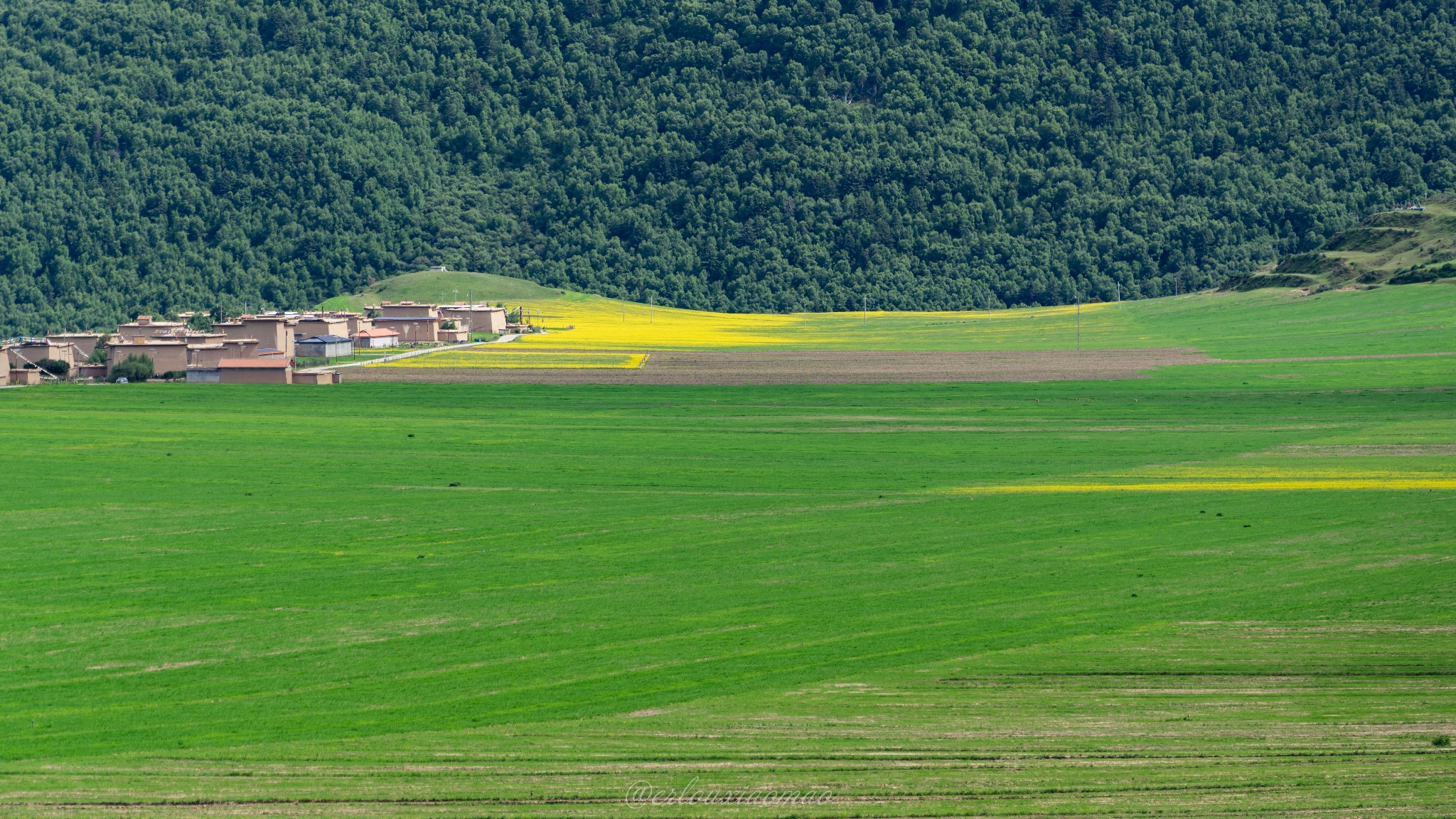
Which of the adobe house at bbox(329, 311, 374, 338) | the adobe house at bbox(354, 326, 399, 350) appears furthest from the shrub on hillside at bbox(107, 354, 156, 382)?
the adobe house at bbox(354, 326, 399, 350)

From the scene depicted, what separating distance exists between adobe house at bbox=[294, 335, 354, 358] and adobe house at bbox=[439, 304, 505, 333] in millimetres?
31879

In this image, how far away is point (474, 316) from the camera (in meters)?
151

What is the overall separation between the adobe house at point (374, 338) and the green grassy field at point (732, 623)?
208 ft

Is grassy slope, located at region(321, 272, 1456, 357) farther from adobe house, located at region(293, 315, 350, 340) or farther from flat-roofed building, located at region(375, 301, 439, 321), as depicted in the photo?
adobe house, located at region(293, 315, 350, 340)

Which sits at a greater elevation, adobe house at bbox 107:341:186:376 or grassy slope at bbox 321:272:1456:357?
adobe house at bbox 107:341:186:376

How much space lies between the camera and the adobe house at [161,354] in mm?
99875

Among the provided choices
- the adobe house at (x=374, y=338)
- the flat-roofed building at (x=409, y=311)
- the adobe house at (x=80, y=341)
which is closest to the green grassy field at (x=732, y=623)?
the adobe house at (x=80, y=341)

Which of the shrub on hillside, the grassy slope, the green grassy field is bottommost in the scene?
the grassy slope

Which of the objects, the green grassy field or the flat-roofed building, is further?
the flat-roofed building

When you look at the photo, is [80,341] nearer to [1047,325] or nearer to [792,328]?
[792,328]

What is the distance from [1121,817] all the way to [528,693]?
9.35 m

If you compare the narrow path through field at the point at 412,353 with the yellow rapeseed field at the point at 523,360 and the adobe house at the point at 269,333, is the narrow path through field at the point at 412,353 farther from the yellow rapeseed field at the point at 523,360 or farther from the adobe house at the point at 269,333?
the adobe house at the point at 269,333

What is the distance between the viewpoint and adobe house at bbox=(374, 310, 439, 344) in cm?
13738

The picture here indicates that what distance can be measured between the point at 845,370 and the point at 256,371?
110 feet
